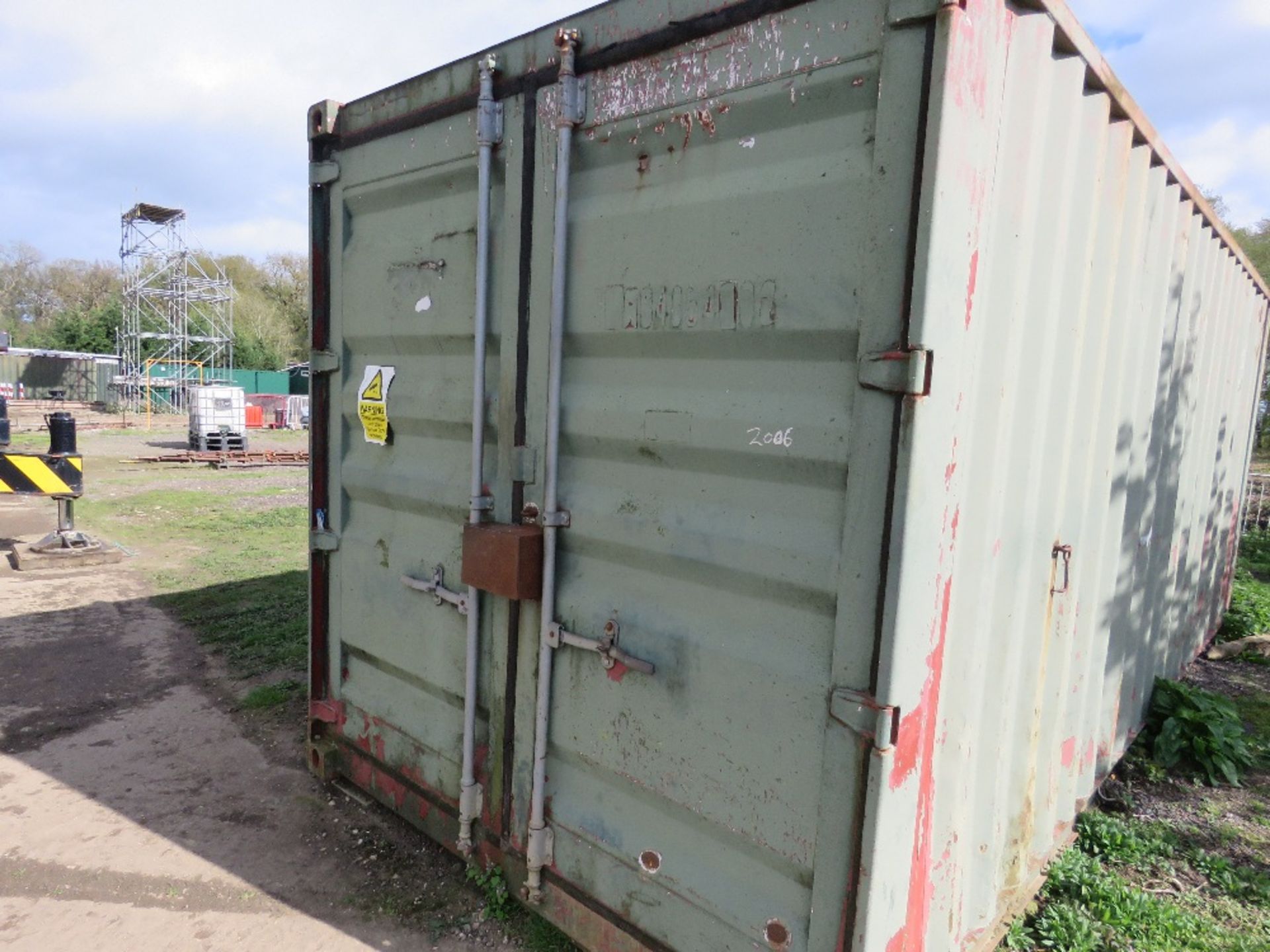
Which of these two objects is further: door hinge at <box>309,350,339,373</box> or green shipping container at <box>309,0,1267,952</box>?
door hinge at <box>309,350,339,373</box>

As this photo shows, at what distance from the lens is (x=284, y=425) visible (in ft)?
90.7

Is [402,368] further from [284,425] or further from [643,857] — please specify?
[284,425]

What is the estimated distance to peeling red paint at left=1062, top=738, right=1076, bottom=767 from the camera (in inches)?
120

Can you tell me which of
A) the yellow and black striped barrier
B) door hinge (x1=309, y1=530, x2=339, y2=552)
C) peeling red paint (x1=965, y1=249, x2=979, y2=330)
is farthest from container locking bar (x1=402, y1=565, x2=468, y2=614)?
the yellow and black striped barrier

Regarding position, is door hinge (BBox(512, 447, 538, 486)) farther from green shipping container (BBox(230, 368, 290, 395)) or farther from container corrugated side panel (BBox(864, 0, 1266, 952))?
green shipping container (BBox(230, 368, 290, 395))

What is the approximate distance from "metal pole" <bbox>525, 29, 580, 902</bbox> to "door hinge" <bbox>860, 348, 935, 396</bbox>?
1004 mm

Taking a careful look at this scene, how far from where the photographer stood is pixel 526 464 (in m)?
2.61

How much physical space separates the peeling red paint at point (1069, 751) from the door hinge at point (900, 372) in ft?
6.54

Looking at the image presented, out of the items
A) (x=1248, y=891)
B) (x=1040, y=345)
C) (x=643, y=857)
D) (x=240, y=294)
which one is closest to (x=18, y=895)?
(x=643, y=857)

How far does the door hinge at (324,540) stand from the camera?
3439mm

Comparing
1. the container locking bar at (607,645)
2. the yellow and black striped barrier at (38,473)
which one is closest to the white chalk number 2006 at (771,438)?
the container locking bar at (607,645)

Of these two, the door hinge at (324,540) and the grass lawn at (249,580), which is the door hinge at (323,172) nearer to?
the door hinge at (324,540)

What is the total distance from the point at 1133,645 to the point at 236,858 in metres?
4.02

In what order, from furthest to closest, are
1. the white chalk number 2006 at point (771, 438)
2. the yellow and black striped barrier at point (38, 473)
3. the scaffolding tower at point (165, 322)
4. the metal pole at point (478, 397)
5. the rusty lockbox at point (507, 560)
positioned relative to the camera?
the scaffolding tower at point (165, 322)
the yellow and black striped barrier at point (38, 473)
the metal pole at point (478, 397)
the rusty lockbox at point (507, 560)
the white chalk number 2006 at point (771, 438)
